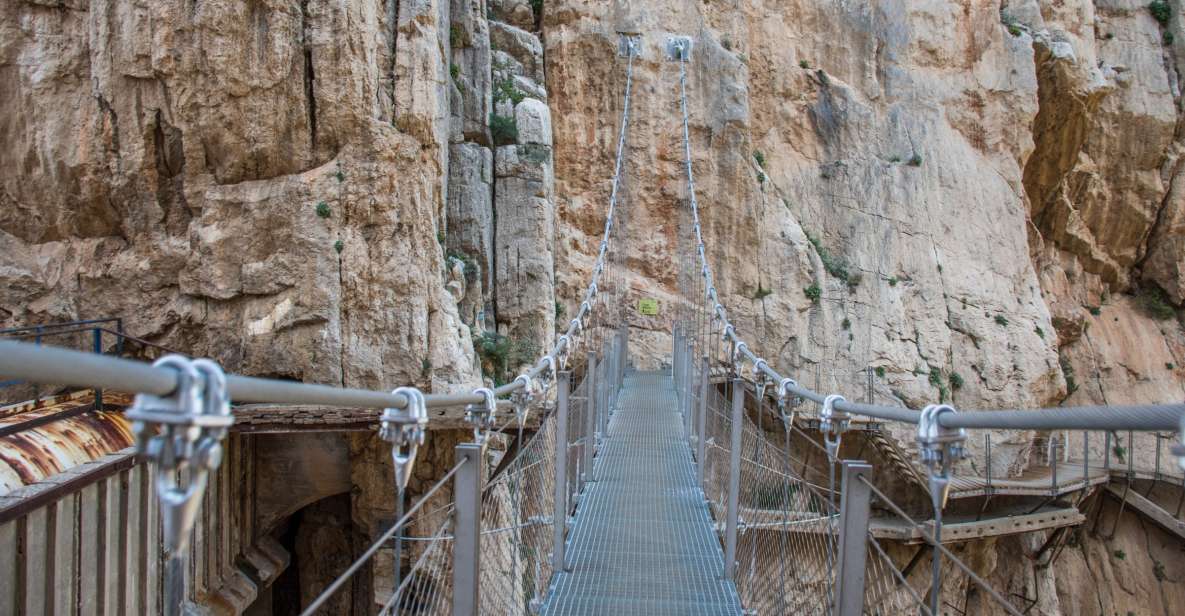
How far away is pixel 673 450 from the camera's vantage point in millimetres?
5543

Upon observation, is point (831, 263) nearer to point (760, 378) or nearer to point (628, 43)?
point (628, 43)

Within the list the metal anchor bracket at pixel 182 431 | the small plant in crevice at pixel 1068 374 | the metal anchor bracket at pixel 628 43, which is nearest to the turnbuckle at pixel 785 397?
the metal anchor bracket at pixel 182 431

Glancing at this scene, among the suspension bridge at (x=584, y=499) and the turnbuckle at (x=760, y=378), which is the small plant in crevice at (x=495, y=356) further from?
the turnbuckle at (x=760, y=378)

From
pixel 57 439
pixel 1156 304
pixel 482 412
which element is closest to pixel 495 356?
pixel 57 439

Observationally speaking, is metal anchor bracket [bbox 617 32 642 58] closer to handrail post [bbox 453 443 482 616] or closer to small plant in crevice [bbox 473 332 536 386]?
small plant in crevice [bbox 473 332 536 386]

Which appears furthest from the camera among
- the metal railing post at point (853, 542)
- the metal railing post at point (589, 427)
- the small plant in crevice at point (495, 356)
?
the small plant in crevice at point (495, 356)

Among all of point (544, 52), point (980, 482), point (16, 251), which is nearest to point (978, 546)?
point (980, 482)

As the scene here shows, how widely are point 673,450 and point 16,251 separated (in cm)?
811

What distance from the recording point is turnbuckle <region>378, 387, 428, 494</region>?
4.40 ft

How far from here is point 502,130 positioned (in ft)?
37.7

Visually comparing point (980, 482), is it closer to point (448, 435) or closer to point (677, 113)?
point (448, 435)

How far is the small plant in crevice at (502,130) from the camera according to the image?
1146cm

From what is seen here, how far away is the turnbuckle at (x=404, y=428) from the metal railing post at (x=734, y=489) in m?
2.02

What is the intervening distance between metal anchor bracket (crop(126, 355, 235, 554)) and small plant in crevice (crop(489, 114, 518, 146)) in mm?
11065
